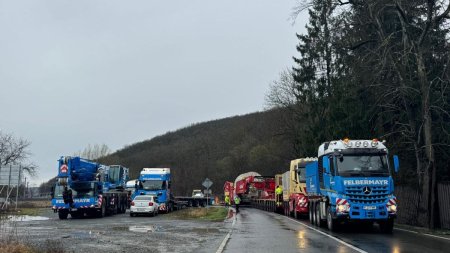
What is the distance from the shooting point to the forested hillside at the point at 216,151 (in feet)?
260

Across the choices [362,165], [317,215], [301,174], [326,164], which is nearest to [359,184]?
[362,165]

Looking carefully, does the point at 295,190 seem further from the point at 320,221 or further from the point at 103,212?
the point at 103,212

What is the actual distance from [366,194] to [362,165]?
1209 mm

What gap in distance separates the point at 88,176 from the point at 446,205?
24720 millimetres

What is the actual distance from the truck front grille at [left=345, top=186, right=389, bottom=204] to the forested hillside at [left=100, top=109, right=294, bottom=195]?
137 ft

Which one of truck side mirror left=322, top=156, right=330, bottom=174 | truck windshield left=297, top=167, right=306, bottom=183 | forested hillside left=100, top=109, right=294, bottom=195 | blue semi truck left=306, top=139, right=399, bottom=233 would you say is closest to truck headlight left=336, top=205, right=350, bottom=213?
blue semi truck left=306, top=139, right=399, bottom=233

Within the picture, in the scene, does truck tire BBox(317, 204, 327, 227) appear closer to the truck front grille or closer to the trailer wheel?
the trailer wheel

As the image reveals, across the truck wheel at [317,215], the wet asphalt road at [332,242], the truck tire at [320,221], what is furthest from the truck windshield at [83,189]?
the wet asphalt road at [332,242]

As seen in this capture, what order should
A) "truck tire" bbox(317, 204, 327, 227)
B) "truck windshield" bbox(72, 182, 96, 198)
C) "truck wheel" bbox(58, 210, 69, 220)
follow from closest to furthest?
"truck tire" bbox(317, 204, 327, 227)
"truck wheel" bbox(58, 210, 69, 220)
"truck windshield" bbox(72, 182, 96, 198)

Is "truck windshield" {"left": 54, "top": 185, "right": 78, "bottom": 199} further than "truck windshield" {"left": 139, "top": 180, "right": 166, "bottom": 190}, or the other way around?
"truck windshield" {"left": 139, "top": 180, "right": 166, "bottom": 190}

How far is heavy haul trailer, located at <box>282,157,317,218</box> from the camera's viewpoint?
30562mm

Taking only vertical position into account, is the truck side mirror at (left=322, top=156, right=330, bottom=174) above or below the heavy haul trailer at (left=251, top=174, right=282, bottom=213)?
above

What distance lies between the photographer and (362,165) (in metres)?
19.7

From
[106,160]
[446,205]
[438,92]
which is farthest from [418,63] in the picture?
[106,160]
